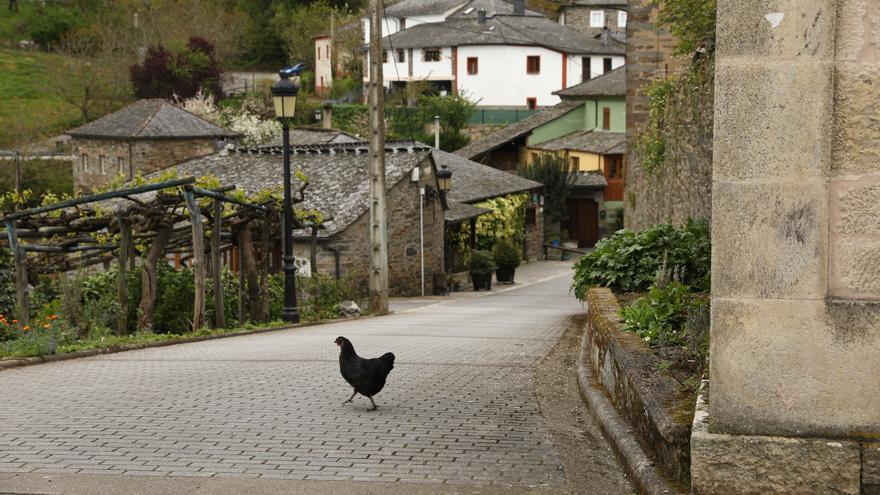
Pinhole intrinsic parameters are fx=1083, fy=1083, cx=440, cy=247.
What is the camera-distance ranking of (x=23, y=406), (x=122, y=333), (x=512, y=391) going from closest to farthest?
(x=23, y=406) → (x=512, y=391) → (x=122, y=333)

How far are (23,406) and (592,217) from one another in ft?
153

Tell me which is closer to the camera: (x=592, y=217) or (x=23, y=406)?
(x=23, y=406)

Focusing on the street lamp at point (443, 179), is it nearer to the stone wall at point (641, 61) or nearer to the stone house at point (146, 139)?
the stone wall at point (641, 61)

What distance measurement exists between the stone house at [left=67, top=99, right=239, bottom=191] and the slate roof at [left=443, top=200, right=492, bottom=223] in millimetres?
13538

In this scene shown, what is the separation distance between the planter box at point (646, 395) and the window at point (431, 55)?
67.3 meters

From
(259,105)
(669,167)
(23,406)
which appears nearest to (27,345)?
(23,406)

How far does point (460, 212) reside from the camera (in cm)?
3781

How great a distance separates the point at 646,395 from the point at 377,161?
17240mm

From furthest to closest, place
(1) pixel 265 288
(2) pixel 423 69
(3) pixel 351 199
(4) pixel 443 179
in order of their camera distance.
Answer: (2) pixel 423 69
(4) pixel 443 179
(3) pixel 351 199
(1) pixel 265 288

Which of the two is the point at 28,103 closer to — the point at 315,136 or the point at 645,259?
the point at 315,136

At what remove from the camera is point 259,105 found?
62.5 m

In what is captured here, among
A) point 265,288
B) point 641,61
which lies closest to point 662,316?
point 265,288

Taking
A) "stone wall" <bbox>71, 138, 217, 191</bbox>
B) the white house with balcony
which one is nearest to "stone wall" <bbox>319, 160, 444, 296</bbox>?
"stone wall" <bbox>71, 138, 217, 191</bbox>

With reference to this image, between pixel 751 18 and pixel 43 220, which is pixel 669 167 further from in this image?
pixel 751 18
